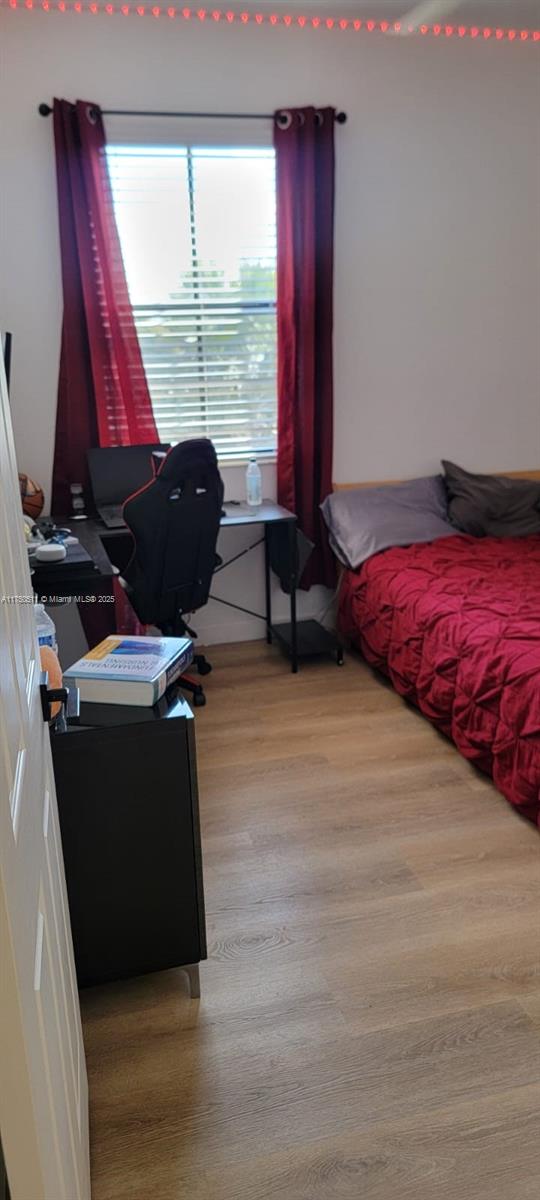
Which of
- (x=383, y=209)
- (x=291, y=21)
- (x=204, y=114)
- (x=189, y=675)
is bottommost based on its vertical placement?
(x=189, y=675)

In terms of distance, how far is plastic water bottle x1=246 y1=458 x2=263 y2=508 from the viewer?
375 centimetres

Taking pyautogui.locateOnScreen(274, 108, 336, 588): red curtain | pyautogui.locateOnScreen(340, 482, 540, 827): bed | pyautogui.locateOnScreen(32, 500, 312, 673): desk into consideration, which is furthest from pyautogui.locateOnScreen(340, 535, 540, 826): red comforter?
pyautogui.locateOnScreen(274, 108, 336, 588): red curtain

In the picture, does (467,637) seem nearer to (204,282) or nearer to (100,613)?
(100,613)

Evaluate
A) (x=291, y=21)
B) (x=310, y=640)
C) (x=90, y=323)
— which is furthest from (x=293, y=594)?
(x=291, y=21)

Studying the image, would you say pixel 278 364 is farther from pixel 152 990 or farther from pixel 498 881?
pixel 152 990

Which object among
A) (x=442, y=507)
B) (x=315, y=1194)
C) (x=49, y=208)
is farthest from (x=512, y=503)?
(x=315, y=1194)

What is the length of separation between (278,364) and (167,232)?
743 mm

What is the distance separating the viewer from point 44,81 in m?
3.21

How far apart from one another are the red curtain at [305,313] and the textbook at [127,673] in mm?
2197

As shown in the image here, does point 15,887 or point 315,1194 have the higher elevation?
point 15,887

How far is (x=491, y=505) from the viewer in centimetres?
392

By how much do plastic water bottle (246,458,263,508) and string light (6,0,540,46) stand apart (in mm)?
1835

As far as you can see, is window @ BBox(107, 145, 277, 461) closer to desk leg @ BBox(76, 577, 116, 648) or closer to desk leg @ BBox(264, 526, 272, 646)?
desk leg @ BBox(264, 526, 272, 646)

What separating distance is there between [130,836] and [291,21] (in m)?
3.45
